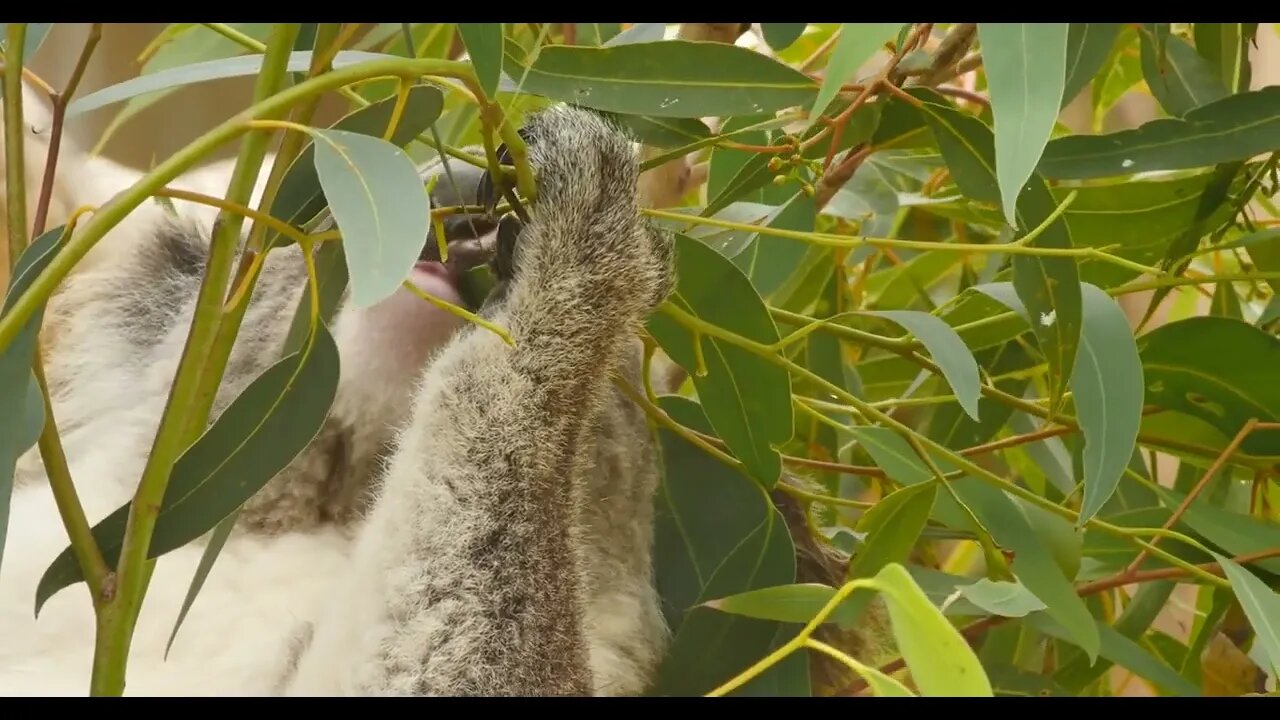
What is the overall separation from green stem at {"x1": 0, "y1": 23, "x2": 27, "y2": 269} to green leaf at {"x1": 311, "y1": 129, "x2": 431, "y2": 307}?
199 millimetres

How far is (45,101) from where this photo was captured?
1796 mm

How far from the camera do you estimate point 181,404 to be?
2.50ft

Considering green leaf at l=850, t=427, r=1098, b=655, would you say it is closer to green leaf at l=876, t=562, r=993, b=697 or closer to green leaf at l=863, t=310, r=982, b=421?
green leaf at l=863, t=310, r=982, b=421

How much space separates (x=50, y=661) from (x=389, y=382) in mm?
520

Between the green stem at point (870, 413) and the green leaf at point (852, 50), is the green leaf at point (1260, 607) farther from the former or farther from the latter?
the green leaf at point (852, 50)

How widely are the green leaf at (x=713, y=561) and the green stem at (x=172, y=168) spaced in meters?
0.55

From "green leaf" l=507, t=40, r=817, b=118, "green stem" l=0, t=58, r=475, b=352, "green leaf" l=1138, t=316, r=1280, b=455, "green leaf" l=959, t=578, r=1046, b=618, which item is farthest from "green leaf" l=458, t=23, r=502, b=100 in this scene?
"green leaf" l=1138, t=316, r=1280, b=455

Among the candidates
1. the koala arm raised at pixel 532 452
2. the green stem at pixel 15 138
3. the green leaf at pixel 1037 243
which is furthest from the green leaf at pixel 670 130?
the green stem at pixel 15 138

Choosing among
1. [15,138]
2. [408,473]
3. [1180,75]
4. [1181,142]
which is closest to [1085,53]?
[1181,142]

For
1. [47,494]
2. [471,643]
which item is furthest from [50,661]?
[471,643]

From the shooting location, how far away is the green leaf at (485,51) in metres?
0.76

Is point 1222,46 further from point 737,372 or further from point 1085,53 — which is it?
point 737,372

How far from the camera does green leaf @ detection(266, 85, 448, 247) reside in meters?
0.86

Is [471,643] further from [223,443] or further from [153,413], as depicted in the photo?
[153,413]
